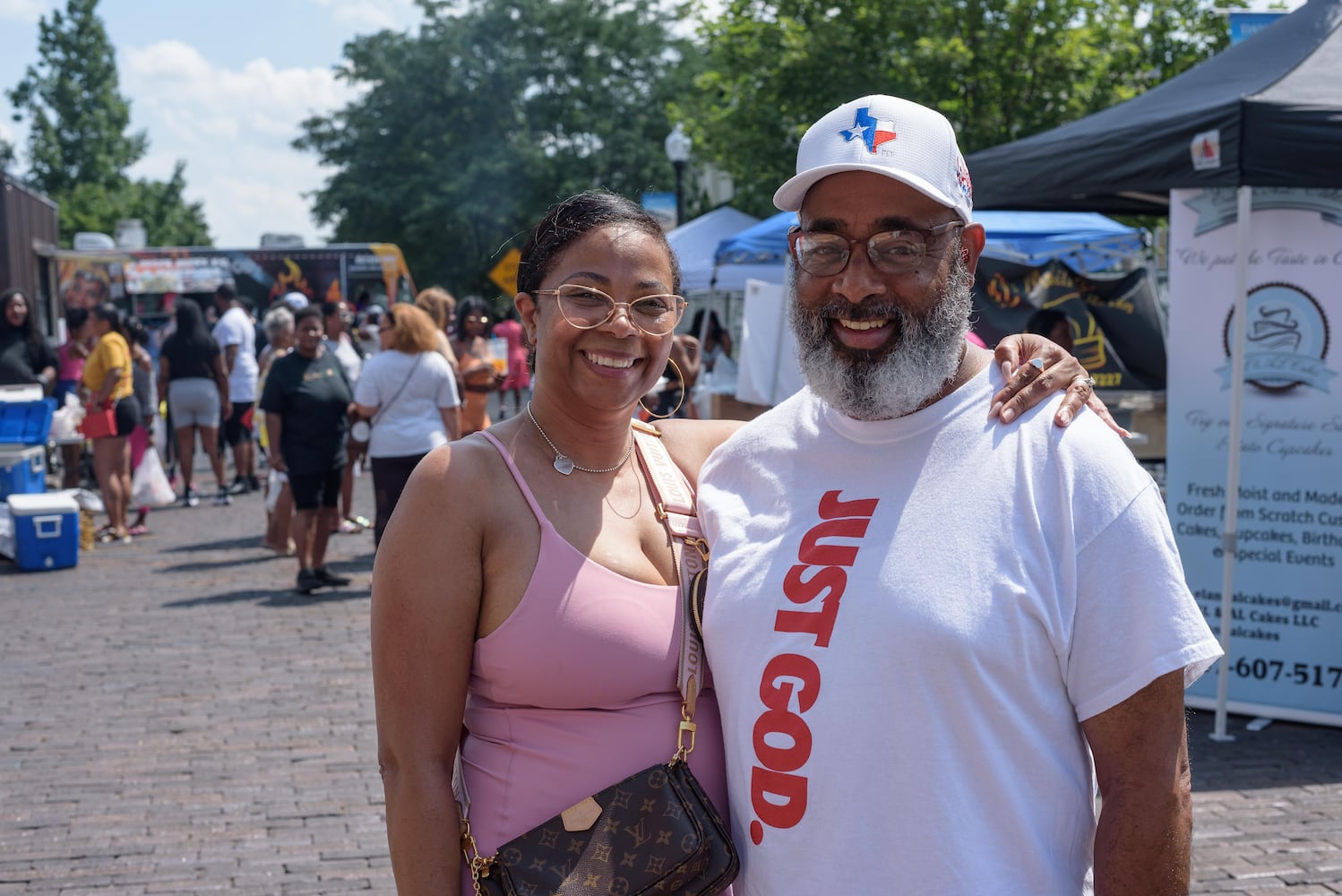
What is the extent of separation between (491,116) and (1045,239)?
3630 centimetres

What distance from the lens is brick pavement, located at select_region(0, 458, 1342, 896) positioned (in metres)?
4.56

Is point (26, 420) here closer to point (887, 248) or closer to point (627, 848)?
point (627, 848)

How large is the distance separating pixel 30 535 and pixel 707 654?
9928mm

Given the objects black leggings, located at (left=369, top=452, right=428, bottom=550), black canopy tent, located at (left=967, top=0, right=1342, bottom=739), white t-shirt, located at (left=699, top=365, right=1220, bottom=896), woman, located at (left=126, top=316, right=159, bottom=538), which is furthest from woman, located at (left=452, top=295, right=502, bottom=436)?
white t-shirt, located at (left=699, top=365, right=1220, bottom=896)

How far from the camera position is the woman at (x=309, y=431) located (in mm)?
9203

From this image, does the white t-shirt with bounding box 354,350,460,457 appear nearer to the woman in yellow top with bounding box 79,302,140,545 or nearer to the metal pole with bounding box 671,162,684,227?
the woman in yellow top with bounding box 79,302,140,545

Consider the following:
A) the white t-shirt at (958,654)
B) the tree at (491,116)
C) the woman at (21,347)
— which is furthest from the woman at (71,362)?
the tree at (491,116)

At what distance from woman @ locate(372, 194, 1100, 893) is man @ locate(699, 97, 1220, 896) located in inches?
6.3

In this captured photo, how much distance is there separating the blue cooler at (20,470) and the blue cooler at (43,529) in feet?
1.66

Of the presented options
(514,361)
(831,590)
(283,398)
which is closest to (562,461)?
(831,590)

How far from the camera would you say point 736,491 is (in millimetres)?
2340

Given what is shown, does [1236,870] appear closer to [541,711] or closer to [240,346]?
[541,711]

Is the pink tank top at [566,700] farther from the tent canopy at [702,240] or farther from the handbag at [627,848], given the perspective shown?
the tent canopy at [702,240]

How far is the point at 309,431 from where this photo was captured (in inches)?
362
